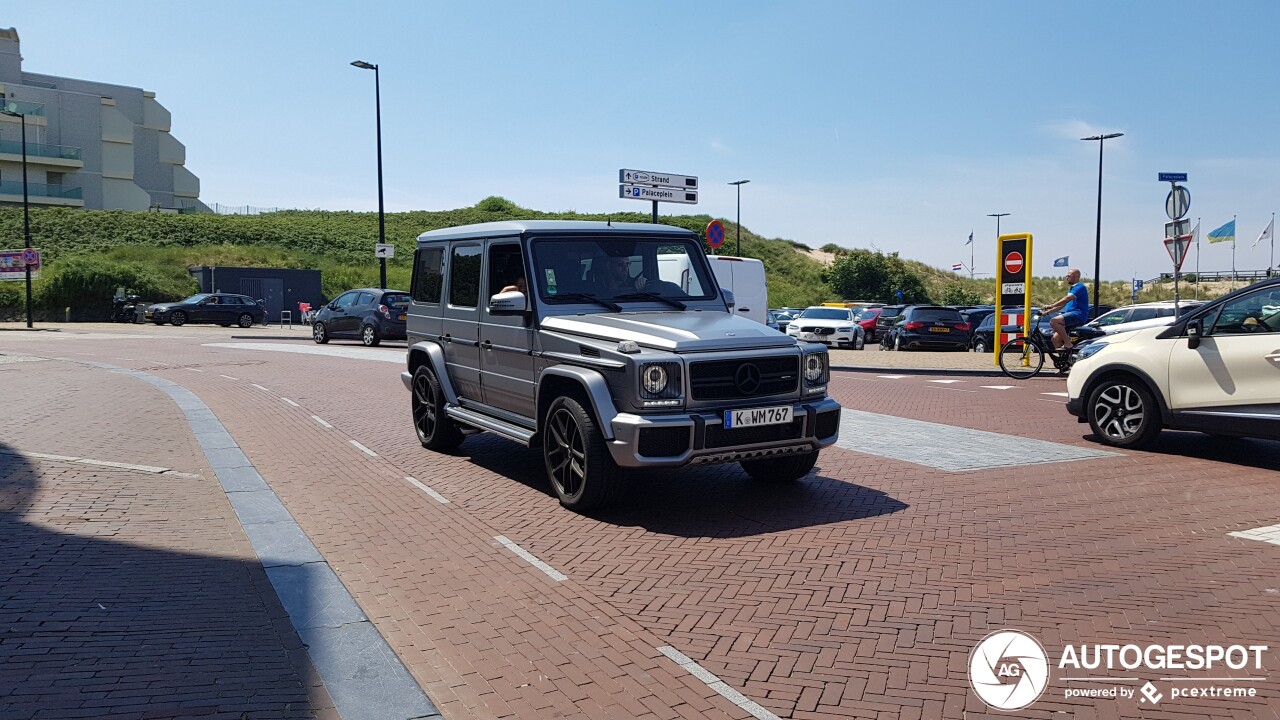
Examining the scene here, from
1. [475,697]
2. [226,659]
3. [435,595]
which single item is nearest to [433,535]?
[435,595]

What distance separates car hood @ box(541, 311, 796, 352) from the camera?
614 centimetres

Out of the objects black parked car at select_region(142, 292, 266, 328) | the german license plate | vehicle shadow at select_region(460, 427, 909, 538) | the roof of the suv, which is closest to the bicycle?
vehicle shadow at select_region(460, 427, 909, 538)

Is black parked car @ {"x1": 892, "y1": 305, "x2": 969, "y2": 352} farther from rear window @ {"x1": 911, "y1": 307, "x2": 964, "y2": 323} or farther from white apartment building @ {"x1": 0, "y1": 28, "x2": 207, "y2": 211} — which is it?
white apartment building @ {"x1": 0, "y1": 28, "x2": 207, "y2": 211}

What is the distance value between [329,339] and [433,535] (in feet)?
78.7

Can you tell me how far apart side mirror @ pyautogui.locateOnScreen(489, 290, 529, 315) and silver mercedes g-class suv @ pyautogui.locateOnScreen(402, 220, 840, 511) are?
0.01 metres

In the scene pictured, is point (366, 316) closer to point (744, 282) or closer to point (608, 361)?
point (744, 282)

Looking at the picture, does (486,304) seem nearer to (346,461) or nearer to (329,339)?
(346,461)

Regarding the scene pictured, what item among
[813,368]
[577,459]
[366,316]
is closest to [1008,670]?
[813,368]

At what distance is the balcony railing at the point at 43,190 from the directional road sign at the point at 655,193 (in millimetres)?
65082

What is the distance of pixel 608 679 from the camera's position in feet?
12.3

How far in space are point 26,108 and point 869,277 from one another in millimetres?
62989

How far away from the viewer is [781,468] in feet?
23.9

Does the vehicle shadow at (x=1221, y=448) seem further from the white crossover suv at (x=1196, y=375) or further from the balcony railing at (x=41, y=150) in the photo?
the balcony railing at (x=41, y=150)

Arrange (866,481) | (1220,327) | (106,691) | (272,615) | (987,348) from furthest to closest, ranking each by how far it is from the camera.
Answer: (987,348), (1220,327), (866,481), (272,615), (106,691)
